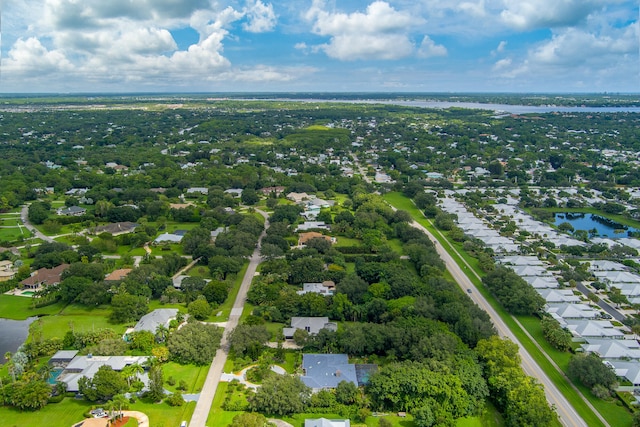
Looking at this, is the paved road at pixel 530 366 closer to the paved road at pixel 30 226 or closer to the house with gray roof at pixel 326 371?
the house with gray roof at pixel 326 371

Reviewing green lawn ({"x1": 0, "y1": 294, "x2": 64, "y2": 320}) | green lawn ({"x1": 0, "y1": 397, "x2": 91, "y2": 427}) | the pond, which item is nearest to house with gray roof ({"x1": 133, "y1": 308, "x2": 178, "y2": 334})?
green lawn ({"x1": 0, "y1": 397, "x2": 91, "y2": 427})

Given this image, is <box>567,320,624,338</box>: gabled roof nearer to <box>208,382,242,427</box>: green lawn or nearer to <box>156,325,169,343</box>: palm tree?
<box>208,382,242,427</box>: green lawn

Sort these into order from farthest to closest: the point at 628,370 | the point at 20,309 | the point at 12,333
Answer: the point at 20,309, the point at 12,333, the point at 628,370

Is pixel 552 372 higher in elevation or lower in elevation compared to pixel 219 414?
lower

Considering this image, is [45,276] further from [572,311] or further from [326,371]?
[572,311]

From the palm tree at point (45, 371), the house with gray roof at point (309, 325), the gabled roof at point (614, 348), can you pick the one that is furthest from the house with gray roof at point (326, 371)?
the gabled roof at point (614, 348)

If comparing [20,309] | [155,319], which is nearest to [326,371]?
[155,319]

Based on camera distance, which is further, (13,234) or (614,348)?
(13,234)
